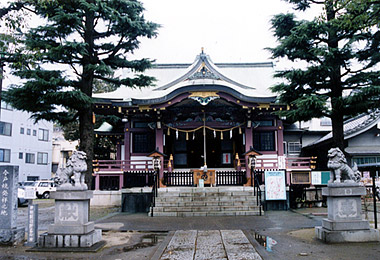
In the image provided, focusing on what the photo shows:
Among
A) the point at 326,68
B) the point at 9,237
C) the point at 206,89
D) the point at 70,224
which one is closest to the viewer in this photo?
the point at 70,224

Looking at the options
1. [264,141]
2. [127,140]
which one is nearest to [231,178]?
[264,141]

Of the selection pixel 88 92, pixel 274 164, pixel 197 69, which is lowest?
pixel 274 164

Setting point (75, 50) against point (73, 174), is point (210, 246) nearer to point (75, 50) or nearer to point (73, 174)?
point (73, 174)

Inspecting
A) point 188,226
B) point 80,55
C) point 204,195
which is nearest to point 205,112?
point 204,195

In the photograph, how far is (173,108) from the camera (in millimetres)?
19562

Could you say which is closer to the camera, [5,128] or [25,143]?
[5,128]

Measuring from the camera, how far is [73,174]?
342 inches

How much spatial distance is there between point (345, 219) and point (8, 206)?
28.3 ft

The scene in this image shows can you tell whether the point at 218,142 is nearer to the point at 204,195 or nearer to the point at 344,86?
the point at 204,195

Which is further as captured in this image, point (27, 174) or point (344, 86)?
point (27, 174)

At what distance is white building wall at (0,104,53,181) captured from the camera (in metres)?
36.5

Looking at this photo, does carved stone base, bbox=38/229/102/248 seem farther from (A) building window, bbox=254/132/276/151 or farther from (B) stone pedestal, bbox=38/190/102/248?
(A) building window, bbox=254/132/276/151

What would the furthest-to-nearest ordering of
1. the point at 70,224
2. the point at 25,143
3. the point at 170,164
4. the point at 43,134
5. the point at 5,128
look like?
the point at 43,134
the point at 25,143
the point at 5,128
the point at 170,164
the point at 70,224

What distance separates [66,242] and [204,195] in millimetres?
7874
